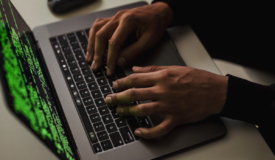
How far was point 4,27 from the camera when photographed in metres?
0.45

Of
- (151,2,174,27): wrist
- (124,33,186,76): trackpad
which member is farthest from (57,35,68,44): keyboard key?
(151,2,174,27): wrist

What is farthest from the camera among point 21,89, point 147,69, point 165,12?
point 165,12

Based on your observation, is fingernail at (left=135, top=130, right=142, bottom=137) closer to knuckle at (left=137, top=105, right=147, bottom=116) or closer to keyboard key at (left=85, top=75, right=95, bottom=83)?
knuckle at (left=137, top=105, right=147, bottom=116)

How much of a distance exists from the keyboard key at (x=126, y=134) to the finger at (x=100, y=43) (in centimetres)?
21

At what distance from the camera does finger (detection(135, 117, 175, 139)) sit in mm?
595

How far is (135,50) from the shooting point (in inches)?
29.3

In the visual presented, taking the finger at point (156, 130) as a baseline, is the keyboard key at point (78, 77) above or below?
above

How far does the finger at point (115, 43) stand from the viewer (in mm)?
713

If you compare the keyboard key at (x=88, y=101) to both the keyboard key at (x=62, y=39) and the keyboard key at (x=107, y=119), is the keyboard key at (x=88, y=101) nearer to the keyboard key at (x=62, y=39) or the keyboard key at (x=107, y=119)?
the keyboard key at (x=107, y=119)

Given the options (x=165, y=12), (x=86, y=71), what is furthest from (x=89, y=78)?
(x=165, y=12)

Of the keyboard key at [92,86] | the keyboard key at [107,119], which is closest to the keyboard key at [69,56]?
the keyboard key at [92,86]

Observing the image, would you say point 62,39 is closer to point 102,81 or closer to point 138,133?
point 102,81

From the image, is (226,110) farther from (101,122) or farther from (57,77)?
(57,77)

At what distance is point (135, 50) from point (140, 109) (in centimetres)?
21
